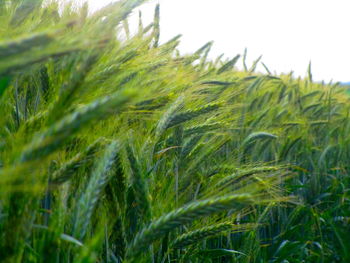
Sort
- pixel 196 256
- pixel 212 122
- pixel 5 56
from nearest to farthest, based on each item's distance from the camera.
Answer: pixel 5 56, pixel 196 256, pixel 212 122

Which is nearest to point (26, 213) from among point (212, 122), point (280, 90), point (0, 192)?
point (0, 192)

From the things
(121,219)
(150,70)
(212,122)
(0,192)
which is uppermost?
(150,70)

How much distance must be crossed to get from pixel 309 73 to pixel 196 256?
8.77 ft

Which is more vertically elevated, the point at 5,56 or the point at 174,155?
the point at 5,56

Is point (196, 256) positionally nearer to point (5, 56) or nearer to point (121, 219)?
point (121, 219)

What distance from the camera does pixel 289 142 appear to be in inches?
102

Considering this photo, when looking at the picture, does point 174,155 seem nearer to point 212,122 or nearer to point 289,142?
point 212,122

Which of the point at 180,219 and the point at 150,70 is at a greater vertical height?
the point at 150,70

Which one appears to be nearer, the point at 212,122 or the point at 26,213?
the point at 26,213

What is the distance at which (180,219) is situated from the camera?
0.92 meters

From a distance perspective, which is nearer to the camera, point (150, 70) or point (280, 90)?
point (150, 70)

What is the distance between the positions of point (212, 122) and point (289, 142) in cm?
102

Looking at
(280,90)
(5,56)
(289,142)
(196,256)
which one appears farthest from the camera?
(280,90)

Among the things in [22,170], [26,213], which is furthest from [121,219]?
[22,170]
